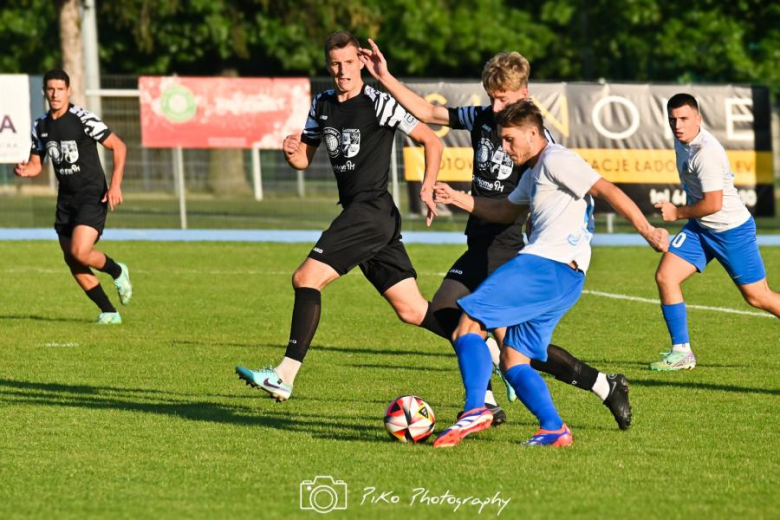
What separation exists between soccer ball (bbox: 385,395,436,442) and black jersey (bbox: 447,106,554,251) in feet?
3.87

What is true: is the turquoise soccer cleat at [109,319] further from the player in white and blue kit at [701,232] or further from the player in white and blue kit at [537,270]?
the player in white and blue kit at [537,270]

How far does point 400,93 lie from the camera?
25.2ft

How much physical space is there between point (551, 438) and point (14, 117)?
17.0 metres

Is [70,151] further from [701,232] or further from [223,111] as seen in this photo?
[223,111]

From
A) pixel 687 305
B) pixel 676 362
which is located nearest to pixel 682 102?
pixel 676 362

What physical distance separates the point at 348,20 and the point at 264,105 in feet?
36.3

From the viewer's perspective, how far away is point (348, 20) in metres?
33.1

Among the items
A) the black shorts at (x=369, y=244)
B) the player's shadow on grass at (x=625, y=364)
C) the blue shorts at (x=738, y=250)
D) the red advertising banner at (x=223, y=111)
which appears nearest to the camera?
the black shorts at (x=369, y=244)

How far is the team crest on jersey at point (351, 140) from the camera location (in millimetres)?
7789

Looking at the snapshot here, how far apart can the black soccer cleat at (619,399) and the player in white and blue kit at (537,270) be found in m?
0.39

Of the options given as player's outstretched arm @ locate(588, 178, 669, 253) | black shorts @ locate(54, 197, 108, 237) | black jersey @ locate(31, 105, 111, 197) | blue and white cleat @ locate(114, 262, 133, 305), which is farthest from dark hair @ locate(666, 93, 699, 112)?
blue and white cleat @ locate(114, 262, 133, 305)

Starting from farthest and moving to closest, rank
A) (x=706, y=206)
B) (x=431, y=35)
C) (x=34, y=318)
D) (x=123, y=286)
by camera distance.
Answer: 1. (x=431, y=35)
2. (x=123, y=286)
3. (x=34, y=318)
4. (x=706, y=206)

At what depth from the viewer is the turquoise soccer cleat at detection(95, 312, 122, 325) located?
11.9 m

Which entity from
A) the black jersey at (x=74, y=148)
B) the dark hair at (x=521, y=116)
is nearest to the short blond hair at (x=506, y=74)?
the dark hair at (x=521, y=116)
